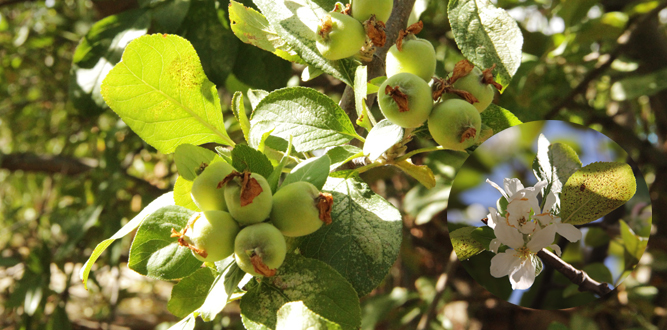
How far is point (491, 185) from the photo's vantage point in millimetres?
460

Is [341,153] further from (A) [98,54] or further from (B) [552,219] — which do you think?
(A) [98,54]

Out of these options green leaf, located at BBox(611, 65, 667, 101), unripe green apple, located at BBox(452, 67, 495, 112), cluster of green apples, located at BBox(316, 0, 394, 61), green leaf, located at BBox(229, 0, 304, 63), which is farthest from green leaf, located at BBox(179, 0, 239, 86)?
green leaf, located at BBox(611, 65, 667, 101)

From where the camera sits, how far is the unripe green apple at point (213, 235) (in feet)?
1.24

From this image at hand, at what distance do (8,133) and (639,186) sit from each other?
8.14ft

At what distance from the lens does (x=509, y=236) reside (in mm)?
441

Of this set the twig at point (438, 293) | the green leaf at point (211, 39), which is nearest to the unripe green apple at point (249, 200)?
the green leaf at point (211, 39)

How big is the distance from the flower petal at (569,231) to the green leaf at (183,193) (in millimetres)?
338

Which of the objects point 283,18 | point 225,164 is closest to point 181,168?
point 225,164

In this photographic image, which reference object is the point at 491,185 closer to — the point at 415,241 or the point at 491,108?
the point at 491,108

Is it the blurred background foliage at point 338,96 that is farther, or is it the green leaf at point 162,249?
the blurred background foliage at point 338,96

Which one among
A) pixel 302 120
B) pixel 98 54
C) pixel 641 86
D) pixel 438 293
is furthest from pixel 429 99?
pixel 641 86

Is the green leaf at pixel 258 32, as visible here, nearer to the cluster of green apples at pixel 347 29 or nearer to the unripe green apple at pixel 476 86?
the cluster of green apples at pixel 347 29

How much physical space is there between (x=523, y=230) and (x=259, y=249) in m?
0.24

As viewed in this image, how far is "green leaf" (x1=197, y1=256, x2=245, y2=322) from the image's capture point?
0.37 m
